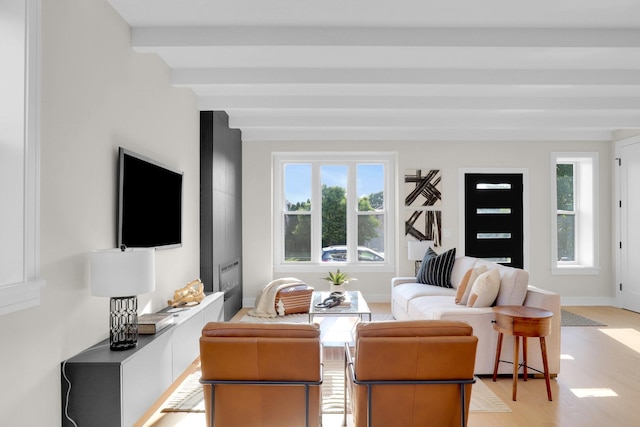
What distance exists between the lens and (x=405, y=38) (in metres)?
3.13

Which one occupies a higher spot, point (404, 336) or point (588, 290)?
point (404, 336)

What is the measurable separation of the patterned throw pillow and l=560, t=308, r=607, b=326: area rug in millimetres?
1620

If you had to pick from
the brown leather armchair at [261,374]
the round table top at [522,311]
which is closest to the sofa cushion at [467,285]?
the round table top at [522,311]

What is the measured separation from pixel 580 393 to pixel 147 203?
367cm

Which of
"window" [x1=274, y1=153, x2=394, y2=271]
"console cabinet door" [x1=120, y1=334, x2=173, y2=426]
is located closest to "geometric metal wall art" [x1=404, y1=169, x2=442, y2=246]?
"window" [x1=274, y1=153, x2=394, y2=271]

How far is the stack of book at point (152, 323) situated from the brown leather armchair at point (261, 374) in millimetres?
903

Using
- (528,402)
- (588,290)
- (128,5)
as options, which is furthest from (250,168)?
(588,290)

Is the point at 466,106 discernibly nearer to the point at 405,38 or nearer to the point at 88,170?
the point at 405,38

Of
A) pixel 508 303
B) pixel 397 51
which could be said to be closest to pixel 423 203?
pixel 508 303

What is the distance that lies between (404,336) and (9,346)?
69.3 inches

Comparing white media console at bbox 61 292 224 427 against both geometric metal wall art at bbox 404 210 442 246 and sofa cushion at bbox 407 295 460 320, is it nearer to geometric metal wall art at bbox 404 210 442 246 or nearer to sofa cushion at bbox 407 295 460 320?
sofa cushion at bbox 407 295 460 320

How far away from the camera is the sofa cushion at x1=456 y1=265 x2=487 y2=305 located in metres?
4.04

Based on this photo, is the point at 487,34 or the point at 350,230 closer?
the point at 487,34

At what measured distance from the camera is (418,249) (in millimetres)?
6008
